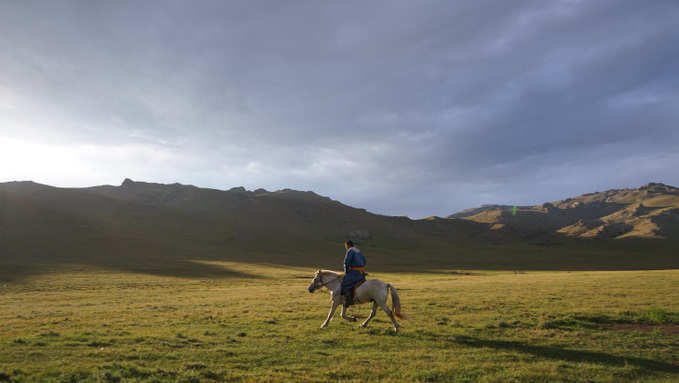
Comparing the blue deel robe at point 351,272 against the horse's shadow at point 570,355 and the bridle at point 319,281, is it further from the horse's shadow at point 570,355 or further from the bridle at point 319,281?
the horse's shadow at point 570,355

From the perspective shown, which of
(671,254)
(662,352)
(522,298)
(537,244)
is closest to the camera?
(662,352)

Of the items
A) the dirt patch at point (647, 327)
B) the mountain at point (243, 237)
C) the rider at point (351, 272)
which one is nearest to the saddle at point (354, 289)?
the rider at point (351, 272)

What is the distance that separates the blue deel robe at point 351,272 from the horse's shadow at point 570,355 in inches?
167

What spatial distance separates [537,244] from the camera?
158 m

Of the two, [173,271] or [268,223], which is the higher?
[268,223]

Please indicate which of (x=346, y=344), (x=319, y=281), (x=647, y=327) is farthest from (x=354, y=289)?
(x=647, y=327)

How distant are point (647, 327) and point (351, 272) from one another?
502 inches

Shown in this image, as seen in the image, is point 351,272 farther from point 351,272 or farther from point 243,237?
point 243,237

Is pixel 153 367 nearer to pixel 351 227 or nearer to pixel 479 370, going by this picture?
pixel 479 370

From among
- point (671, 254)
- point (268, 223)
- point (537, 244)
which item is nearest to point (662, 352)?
point (671, 254)

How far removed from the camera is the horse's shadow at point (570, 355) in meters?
9.84

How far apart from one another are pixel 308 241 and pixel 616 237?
14440 centimetres

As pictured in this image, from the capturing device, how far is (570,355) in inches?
424

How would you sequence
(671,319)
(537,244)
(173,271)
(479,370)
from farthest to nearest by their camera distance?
(537,244)
(173,271)
(671,319)
(479,370)
